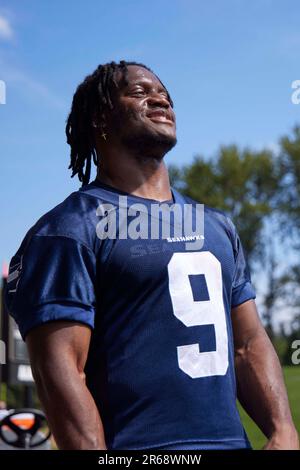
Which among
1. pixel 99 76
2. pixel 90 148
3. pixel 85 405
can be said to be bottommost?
pixel 85 405

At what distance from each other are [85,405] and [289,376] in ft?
72.3

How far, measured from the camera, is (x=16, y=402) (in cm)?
1491

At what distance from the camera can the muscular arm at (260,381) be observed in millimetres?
2447

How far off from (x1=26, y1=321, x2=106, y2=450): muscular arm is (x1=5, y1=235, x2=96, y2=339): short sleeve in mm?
38

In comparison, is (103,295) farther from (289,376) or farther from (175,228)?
(289,376)

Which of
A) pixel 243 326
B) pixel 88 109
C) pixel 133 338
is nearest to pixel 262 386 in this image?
pixel 243 326

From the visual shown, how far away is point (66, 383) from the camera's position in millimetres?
2131

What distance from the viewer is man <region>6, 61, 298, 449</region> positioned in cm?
219

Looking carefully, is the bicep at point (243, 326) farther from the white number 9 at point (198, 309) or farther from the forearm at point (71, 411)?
the forearm at point (71, 411)

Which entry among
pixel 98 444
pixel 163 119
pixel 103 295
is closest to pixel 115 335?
pixel 103 295

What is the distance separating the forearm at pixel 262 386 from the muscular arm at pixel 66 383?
0.61 meters

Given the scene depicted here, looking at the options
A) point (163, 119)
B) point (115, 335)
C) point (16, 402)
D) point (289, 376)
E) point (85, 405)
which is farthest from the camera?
point (289, 376)

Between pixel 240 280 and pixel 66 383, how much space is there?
0.85 m

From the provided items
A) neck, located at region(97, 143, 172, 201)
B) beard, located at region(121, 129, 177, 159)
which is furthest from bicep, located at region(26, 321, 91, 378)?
beard, located at region(121, 129, 177, 159)
